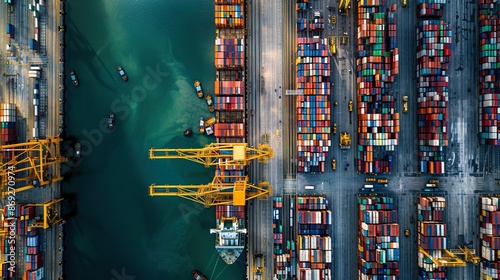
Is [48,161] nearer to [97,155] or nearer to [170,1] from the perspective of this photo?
[97,155]

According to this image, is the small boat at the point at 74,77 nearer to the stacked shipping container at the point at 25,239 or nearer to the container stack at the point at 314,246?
the stacked shipping container at the point at 25,239

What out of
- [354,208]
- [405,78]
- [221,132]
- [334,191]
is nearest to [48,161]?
[221,132]

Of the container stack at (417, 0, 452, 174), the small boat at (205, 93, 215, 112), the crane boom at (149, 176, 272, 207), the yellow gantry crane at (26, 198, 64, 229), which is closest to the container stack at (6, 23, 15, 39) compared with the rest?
the yellow gantry crane at (26, 198, 64, 229)

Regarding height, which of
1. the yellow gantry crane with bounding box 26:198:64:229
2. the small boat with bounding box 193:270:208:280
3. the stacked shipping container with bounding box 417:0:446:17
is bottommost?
the small boat with bounding box 193:270:208:280

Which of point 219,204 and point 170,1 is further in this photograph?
point 170,1

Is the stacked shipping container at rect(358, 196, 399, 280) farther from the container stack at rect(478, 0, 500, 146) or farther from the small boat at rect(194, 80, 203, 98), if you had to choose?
the small boat at rect(194, 80, 203, 98)

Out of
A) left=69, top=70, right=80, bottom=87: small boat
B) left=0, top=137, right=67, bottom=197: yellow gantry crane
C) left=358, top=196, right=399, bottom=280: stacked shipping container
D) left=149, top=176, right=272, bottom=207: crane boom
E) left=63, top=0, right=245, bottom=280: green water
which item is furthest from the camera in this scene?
left=63, top=0, right=245, bottom=280: green water

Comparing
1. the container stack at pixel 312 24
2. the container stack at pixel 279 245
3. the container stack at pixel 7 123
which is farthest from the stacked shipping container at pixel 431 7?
the container stack at pixel 7 123
